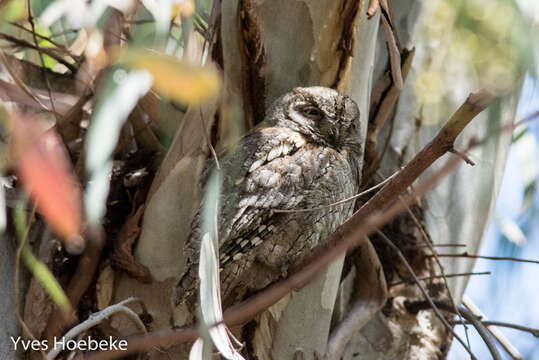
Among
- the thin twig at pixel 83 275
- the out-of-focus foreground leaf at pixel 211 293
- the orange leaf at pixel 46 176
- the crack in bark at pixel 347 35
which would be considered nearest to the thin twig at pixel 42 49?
the thin twig at pixel 83 275

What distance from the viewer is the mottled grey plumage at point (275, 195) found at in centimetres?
157

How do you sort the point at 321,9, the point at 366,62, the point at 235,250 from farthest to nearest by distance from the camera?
the point at 366,62, the point at 321,9, the point at 235,250

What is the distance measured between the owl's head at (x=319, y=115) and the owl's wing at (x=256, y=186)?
0.43 ft

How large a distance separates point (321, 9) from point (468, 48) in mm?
652

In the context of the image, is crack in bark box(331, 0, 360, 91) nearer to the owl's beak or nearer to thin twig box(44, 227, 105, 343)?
the owl's beak

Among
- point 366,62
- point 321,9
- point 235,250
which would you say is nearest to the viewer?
point 235,250

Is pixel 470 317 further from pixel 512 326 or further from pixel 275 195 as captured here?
pixel 275 195

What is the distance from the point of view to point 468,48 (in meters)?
1.13

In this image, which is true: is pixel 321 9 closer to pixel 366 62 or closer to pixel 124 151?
pixel 366 62

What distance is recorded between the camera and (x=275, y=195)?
1612 mm

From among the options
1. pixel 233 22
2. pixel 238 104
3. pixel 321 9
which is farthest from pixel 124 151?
pixel 321 9

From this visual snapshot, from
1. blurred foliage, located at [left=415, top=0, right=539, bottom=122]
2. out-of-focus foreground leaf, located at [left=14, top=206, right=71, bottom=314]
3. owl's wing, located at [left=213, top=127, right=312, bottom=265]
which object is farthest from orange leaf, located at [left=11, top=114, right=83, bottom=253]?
owl's wing, located at [left=213, top=127, right=312, bottom=265]

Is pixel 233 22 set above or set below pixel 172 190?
above

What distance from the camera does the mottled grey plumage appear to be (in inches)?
61.7
